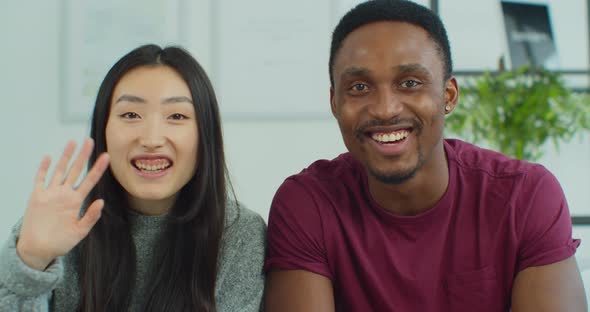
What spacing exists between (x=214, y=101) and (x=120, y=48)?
4.71 feet

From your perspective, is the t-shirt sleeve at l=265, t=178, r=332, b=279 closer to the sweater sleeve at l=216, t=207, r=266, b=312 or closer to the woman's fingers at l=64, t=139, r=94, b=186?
the sweater sleeve at l=216, t=207, r=266, b=312

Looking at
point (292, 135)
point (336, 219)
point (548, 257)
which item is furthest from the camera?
point (292, 135)

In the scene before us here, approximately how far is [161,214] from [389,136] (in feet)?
1.96

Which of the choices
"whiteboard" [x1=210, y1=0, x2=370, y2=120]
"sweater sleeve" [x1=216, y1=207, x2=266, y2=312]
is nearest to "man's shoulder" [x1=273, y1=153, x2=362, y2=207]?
"sweater sleeve" [x1=216, y1=207, x2=266, y2=312]

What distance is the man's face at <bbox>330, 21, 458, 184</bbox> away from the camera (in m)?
1.20

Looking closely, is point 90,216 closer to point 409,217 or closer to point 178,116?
point 178,116

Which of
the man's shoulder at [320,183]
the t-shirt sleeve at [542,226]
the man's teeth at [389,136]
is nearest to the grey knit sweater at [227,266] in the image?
the man's shoulder at [320,183]

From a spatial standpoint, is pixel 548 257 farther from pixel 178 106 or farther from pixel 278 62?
pixel 278 62

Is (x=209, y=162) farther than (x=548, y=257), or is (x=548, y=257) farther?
(x=209, y=162)

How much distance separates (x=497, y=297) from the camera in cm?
122

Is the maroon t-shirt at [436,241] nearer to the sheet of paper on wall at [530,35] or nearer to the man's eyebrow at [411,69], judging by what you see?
the man's eyebrow at [411,69]

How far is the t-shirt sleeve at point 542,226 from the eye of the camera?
1.17 m

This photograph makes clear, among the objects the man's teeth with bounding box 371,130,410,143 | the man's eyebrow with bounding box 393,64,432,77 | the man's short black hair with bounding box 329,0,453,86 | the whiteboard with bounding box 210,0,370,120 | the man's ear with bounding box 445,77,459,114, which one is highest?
the whiteboard with bounding box 210,0,370,120

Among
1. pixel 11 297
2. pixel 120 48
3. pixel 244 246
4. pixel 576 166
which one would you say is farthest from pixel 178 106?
pixel 576 166
